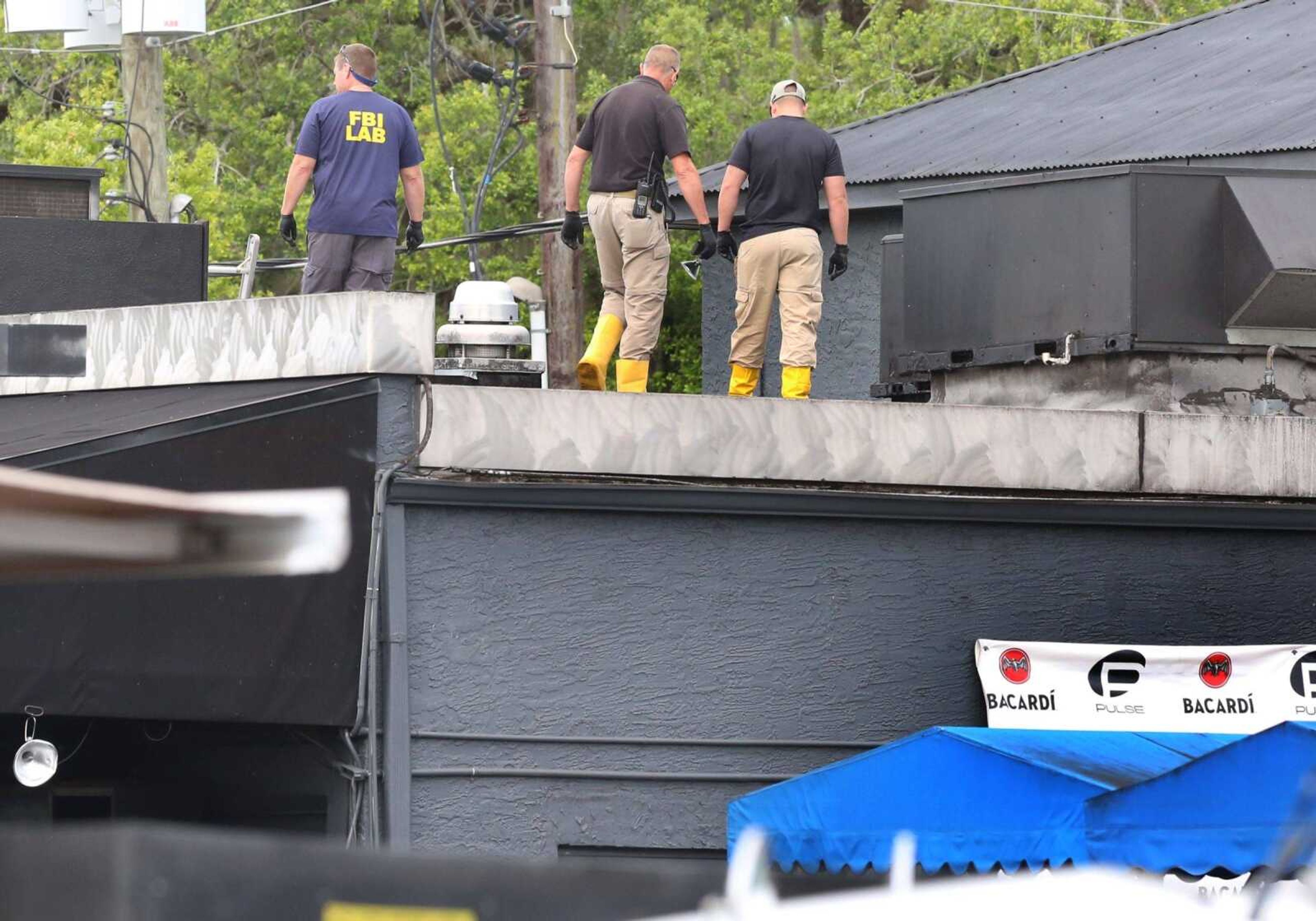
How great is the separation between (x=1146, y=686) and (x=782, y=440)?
1846 mm

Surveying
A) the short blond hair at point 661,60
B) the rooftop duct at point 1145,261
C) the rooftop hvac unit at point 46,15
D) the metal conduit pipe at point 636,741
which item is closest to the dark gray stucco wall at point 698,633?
the metal conduit pipe at point 636,741

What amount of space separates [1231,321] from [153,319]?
4.62 metres

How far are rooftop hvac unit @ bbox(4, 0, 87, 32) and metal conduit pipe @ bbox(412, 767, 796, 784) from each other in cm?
1074

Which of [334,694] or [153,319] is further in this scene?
[153,319]

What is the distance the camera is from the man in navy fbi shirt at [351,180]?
9.42 metres

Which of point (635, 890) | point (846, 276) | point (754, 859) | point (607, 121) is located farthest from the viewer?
point (846, 276)

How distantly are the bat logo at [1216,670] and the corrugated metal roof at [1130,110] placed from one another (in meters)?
4.44

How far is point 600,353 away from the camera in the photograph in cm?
958

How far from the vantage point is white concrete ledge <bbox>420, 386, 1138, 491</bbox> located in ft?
25.4

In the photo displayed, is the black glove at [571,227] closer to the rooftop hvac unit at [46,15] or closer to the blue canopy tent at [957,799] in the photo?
the blue canopy tent at [957,799]

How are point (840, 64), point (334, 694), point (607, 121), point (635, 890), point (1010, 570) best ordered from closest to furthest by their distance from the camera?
point (635, 890)
point (334, 694)
point (1010, 570)
point (607, 121)
point (840, 64)

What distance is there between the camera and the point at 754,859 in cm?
255

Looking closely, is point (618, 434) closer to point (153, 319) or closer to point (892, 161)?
point (153, 319)

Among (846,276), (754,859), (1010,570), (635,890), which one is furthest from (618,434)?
(846,276)
